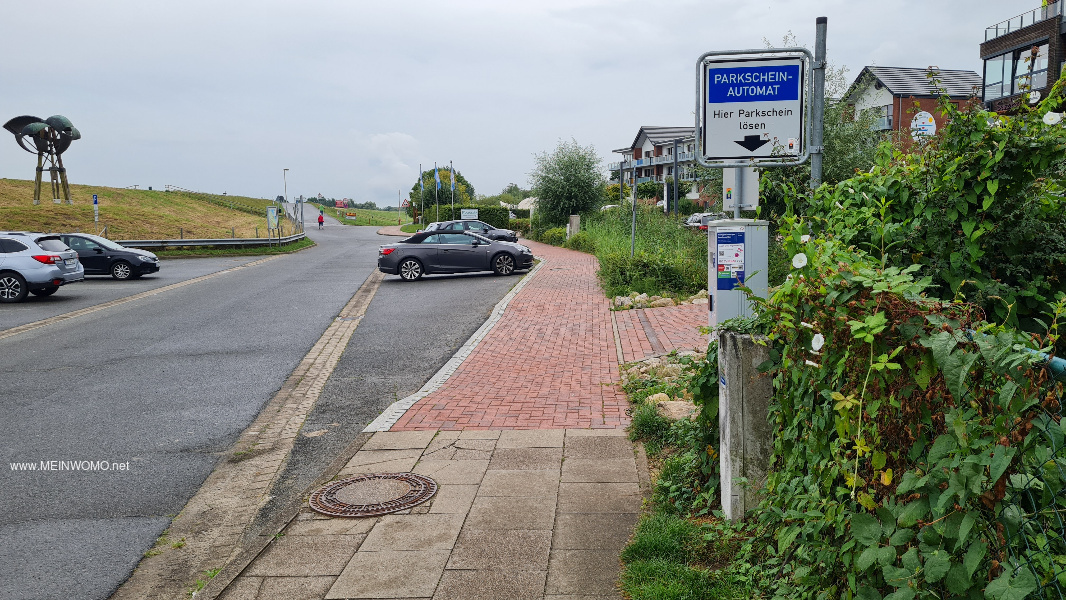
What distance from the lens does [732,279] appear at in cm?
583

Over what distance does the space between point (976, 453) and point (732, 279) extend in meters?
3.77

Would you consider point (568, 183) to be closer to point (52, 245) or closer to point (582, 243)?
point (582, 243)

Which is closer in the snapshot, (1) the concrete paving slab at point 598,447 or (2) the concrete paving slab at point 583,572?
(2) the concrete paving slab at point 583,572

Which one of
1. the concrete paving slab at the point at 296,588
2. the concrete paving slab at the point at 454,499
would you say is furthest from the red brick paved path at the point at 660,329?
the concrete paving slab at the point at 296,588

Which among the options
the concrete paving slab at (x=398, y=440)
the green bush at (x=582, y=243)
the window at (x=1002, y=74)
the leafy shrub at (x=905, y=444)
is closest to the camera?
the leafy shrub at (x=905, y=444)

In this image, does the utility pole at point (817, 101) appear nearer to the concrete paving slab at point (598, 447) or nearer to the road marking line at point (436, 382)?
the concrete paving slab at point (598, 447)

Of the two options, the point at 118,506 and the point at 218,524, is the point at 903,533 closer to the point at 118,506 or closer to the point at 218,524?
the point at 218,524

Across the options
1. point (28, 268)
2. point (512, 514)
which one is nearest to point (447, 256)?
point (28, 268)

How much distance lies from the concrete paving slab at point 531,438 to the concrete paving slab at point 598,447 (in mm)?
127

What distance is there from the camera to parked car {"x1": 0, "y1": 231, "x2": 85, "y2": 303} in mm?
18109

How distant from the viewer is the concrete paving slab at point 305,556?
14.0 ft

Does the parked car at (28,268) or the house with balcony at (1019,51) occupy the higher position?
the house with balcony at (1019,51)

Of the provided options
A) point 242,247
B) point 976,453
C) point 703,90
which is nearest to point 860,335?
point 976,453

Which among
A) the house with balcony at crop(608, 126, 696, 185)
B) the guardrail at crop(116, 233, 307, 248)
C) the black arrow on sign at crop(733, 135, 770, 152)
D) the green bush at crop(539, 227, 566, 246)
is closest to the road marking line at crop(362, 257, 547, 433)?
the black arrow on sign at crop(733, 135, 770, 152)
